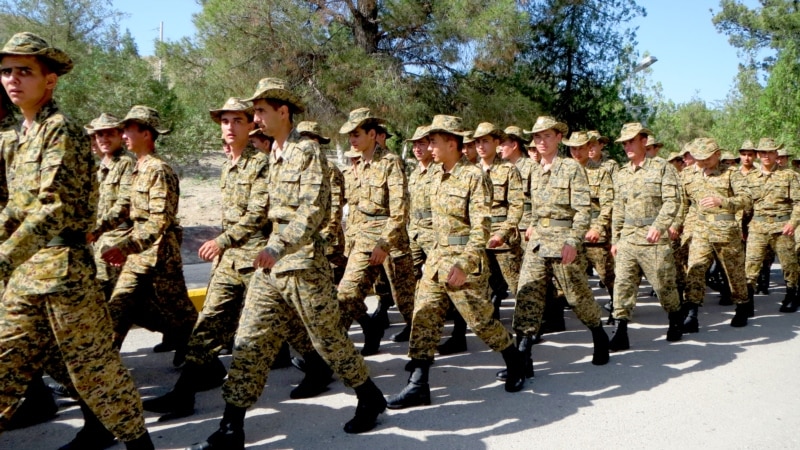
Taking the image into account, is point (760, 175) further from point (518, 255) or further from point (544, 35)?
point (544, 35)

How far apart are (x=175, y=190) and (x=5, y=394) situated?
1975mm

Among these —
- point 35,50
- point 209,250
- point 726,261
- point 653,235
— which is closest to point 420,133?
point 209,250

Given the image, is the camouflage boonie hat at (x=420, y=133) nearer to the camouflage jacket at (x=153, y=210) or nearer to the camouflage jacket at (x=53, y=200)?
the camouflage jacket at (x=153, y=210)

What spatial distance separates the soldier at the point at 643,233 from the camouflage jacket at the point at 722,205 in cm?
108

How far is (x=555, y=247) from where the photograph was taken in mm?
5156

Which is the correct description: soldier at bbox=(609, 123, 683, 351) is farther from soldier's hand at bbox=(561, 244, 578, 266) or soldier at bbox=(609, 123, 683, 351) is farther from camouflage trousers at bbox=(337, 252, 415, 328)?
camouflage trousers at bbox=(337, 252, 415, 328)

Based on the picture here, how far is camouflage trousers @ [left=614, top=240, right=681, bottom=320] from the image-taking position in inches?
233

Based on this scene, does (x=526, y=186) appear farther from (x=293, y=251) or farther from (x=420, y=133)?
(x=293, y=251)

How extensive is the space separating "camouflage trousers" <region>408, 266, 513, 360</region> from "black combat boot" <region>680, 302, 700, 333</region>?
10.2 feet

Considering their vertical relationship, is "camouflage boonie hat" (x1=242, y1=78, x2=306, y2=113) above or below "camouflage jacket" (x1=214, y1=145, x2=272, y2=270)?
above

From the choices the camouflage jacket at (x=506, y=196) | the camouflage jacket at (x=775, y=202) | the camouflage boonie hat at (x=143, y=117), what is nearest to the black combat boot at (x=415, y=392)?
the camouflage jacket at (x=506, y=196)

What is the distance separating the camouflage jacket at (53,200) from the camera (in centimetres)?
288

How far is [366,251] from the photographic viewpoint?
18.2 ft

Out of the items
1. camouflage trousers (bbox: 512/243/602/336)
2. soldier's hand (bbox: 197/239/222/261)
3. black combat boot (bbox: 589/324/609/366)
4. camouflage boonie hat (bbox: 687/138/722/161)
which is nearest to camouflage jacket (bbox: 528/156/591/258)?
camouflage trousers (bbox: 512/243/602/336)
